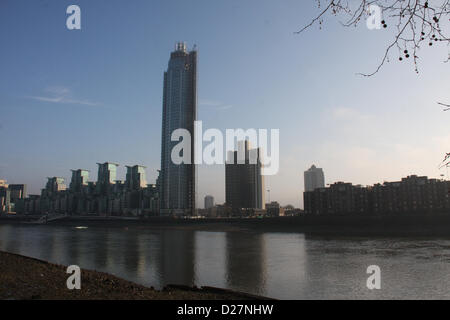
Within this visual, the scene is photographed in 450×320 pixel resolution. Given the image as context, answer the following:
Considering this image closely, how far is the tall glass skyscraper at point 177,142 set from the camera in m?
188

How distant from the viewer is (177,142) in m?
189

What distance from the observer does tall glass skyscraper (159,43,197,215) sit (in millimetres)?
188125

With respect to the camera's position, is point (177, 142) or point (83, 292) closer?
point (83, 292)

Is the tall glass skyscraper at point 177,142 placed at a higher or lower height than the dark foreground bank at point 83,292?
higher

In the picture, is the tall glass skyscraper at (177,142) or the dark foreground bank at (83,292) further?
the tall glass skyscraper at (177,142)

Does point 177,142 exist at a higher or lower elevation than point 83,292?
higher

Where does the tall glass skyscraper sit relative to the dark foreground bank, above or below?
above

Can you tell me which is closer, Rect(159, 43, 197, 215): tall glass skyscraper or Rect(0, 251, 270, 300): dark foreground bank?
Rect(0, 251, 270, 300): dark foreground bank

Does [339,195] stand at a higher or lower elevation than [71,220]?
higher

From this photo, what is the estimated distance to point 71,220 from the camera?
173 metres
